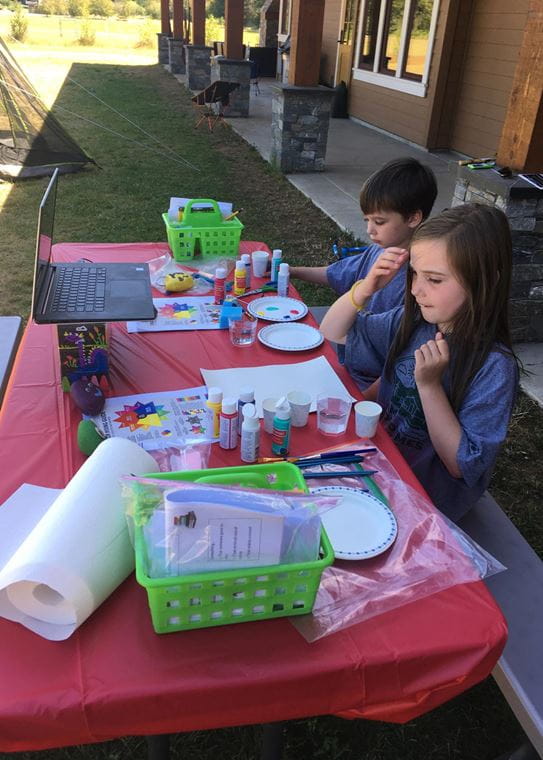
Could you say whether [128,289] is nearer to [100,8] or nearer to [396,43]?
[396,43]

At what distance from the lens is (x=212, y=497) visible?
864 millimetres

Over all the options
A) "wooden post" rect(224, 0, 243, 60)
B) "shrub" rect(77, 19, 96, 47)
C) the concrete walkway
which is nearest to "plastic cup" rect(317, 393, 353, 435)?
the concrete walkway

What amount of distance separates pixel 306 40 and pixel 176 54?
11.3 meters

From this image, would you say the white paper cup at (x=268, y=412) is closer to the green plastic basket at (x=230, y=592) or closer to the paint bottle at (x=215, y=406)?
the paint bottle at (x=215, y=406)

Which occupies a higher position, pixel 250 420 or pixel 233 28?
pixel 233 28

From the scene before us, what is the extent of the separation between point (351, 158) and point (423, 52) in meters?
1.92

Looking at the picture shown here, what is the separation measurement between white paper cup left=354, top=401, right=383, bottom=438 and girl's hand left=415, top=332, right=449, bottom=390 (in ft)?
0.47

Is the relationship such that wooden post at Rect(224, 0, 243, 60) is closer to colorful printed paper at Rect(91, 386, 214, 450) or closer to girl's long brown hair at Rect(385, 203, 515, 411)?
girl's long brown hair at Rect(385, 203, 515, 411)

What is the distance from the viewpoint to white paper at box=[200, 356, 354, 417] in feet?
5.50

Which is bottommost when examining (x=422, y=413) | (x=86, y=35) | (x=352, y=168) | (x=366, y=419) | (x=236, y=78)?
(x=352, y=168)

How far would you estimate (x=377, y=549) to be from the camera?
3.69ft

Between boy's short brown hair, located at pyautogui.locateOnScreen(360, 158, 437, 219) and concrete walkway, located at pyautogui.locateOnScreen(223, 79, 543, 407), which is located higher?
boy's short brown hair, located at pyautogui.locateOnScreen(360, 158, 437, 219)

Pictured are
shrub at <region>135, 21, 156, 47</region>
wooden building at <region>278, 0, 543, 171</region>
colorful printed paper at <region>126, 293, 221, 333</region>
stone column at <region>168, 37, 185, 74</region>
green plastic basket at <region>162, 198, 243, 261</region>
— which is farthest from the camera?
shrub at <region>135, 21, 156, 47</region>

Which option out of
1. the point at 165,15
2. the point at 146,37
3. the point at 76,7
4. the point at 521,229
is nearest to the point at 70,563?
the point at 521,229
